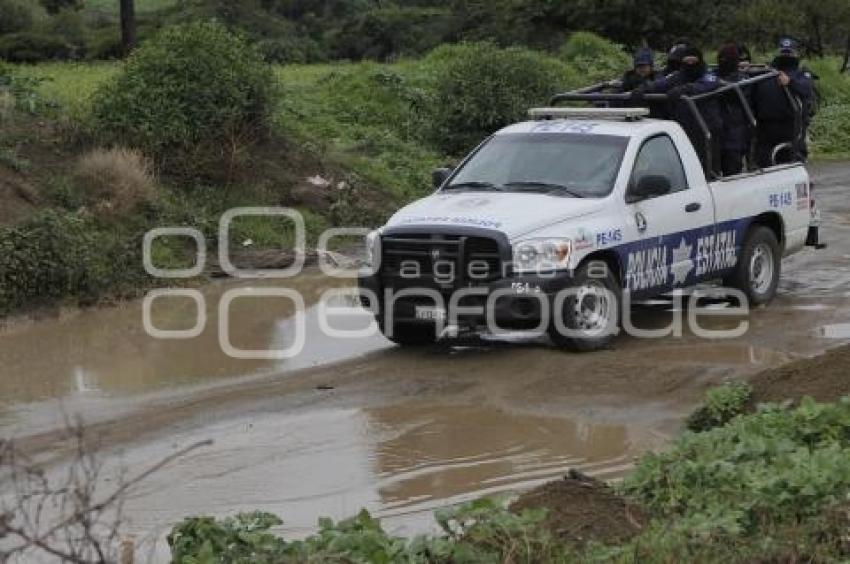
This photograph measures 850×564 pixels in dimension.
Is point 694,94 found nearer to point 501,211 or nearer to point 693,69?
point 693,69

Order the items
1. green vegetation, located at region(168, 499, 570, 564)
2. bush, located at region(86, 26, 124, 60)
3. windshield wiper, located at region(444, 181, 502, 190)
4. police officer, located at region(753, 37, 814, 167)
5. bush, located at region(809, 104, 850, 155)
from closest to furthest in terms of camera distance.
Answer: green vegetation, located at region(168, 499, 570, 564) < windshield wiper, located at region(444, 181, 502, 190) < police officer, located at region(753, 37, 814, 167) < bush, located at region(809, 104, 850, 155) < bush, located at region(86, 26, 124, 60)

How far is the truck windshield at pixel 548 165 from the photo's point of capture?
→ 12469mm

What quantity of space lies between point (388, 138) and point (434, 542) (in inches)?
676

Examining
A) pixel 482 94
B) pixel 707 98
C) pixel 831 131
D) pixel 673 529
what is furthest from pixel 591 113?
pixel 831 131

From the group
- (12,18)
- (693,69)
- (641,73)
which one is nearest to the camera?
(693,69)

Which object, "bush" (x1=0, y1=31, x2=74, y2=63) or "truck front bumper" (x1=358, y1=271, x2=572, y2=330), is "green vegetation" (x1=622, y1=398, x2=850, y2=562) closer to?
"truck front bumper" (x1=358, y1=271, x2=572, y2=330)

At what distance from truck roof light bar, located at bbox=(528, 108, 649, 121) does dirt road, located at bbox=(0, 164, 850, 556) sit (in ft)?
6.15

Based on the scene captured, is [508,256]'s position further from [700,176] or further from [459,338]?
[700,176]

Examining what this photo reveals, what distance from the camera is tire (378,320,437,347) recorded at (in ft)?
41.1

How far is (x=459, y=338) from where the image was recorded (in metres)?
13.0

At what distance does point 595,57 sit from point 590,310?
22.4m

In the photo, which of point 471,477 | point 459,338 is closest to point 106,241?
point 459,338

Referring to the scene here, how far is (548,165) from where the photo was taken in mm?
12766

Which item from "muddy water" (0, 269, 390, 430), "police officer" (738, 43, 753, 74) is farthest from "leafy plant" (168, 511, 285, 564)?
"police officer" (738, 43, 753, 74)
